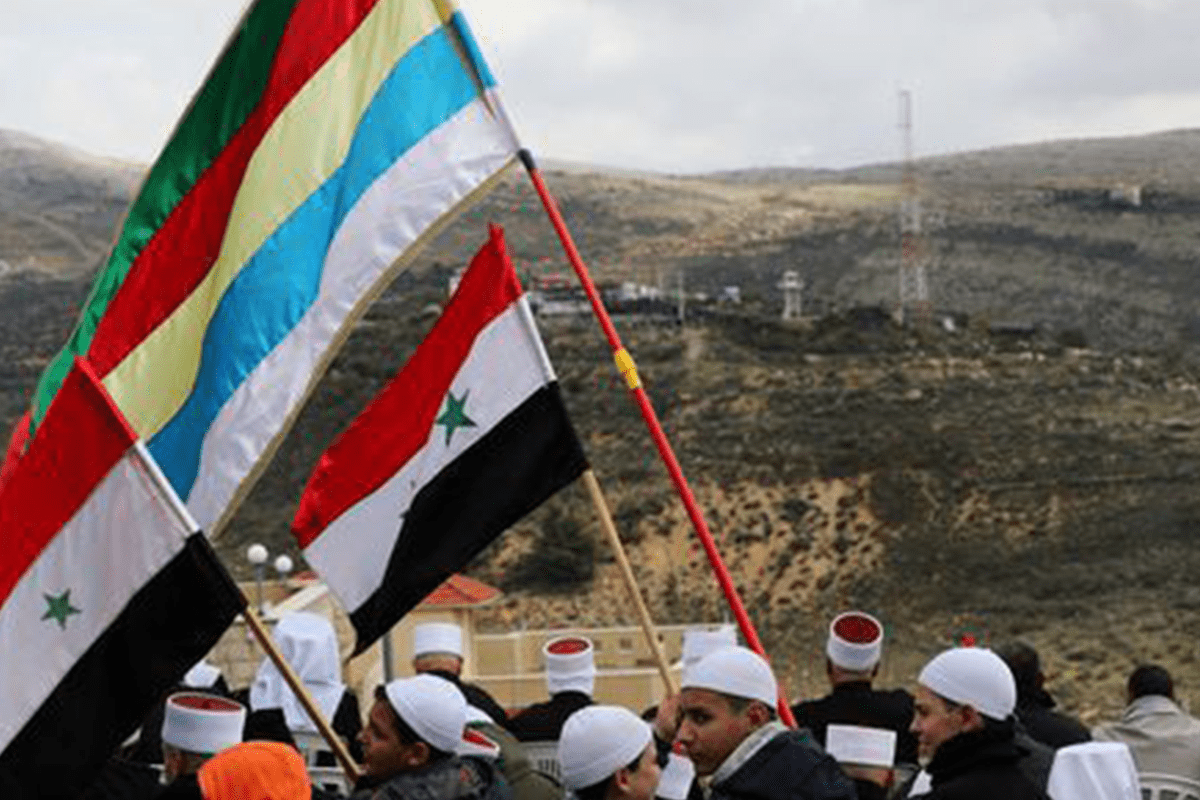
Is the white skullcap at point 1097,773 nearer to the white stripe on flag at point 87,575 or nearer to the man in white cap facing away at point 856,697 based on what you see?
the man in white cap facing away at point 856,697

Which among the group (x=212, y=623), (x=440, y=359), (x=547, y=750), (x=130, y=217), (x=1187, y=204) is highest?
(x=130, y=217)

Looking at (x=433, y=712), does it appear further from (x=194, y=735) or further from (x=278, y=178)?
(x=278, y=178)

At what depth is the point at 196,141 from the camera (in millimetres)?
8039

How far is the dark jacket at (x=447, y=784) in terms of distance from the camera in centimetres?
458

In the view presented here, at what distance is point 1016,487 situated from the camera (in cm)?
4375

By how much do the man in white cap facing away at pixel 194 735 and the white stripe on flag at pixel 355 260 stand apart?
211cm

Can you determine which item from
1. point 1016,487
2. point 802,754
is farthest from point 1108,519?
point 802,754

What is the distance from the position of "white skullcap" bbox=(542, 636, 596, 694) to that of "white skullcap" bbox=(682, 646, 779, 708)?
2.82m

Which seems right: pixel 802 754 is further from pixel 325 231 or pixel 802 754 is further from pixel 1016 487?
pixel 1016 487

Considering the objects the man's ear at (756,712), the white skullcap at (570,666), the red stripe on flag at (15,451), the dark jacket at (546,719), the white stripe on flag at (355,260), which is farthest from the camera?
the white skullcap at (570,666)

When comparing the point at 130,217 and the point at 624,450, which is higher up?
the point at 130,217

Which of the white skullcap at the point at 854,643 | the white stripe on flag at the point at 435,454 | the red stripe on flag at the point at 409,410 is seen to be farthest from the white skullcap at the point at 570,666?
the white skullcap at the point at 854,643

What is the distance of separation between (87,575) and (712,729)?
7.29 ft

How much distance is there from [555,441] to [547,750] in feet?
3.41
